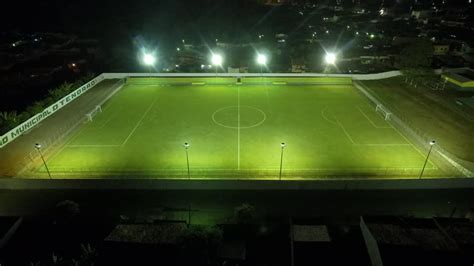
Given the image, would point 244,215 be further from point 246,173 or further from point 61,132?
point 61,132

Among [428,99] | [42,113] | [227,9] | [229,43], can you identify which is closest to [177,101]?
[42,113]

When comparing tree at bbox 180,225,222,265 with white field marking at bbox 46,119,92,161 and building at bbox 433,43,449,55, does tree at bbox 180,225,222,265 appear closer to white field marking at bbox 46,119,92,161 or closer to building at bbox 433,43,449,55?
white field marking at bbox 46,119,92,161

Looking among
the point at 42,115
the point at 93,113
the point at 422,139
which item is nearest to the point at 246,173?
the point at 422,139

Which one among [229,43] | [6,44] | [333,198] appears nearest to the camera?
[333,198]

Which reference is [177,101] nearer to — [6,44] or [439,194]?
[439,194]

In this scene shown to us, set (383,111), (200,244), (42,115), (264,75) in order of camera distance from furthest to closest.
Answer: (264,75) → (383,111) → (42,115) → (200,244)
